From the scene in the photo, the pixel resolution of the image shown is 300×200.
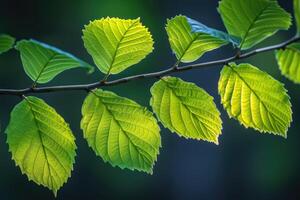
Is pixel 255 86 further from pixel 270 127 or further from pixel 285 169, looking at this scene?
pixel 285 169

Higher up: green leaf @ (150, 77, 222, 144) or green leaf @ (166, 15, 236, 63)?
green leaf @ (166, 15, 236, 63)

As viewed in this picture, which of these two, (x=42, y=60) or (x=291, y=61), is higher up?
(x=42, y=60)

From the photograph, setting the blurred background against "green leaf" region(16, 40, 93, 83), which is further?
the blurred background

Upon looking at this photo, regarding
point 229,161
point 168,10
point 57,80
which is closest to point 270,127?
point 57,80

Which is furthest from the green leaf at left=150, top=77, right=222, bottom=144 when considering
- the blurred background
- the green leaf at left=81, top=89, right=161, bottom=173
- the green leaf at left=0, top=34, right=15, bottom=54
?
the blurred background

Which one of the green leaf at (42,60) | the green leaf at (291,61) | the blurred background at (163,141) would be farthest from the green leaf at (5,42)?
the blurred background at (163,141)

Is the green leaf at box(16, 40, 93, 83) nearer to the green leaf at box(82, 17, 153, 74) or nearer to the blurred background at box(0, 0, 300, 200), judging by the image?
the green leaf at box(82, 17, 153, 74)

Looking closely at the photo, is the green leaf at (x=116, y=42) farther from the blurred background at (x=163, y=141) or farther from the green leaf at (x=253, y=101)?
the blurred background at (x=163, y=141)

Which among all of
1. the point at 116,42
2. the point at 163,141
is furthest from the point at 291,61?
the point at 163,141

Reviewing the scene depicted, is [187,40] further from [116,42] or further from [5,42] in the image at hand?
[5,42]
